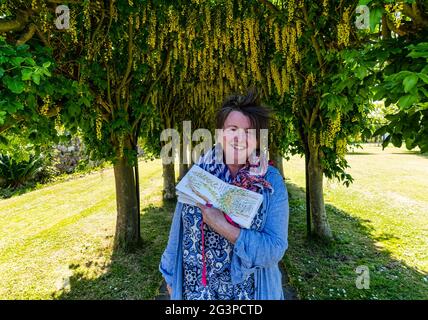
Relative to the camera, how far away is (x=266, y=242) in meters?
1.51

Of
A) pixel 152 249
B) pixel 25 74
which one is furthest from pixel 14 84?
pixel 152 249

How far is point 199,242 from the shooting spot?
67.9 inches

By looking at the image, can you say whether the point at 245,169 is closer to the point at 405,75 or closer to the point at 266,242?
the point at 266,242

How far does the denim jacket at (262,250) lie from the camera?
4.93ft

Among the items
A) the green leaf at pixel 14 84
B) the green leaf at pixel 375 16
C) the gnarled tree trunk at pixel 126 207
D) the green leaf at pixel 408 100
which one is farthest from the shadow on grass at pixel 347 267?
the green leaf at pixel 14 84

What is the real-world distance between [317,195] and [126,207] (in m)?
3.45

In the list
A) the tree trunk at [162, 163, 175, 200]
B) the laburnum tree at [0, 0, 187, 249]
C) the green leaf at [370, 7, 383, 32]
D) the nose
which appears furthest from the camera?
the tree trunk at [162, 163, 175, 200]

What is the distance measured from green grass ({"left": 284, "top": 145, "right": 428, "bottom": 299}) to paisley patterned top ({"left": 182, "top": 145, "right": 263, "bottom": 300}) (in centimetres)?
290

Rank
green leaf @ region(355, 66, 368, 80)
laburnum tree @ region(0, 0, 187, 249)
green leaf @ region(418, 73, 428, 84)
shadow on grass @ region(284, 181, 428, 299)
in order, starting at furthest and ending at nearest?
shadow on grass @ region(284, 181, 428, 299), laburnum tree @ region(0, 0, 187, 249), green leaf @ region(355, 66, 368, 80), green leaf @ region(418, 73, 428, 84)

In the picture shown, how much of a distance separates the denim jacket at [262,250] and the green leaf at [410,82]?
0.88 meters

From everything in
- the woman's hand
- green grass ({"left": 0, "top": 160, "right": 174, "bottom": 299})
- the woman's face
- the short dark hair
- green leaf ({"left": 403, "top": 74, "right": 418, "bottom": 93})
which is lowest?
green grass ({"left": 0, "top": 160, "right": 174, "bottom": 299})

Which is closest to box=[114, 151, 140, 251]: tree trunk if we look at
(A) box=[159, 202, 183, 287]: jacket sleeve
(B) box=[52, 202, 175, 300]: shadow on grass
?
(B) box=[52, 202, 175, 300]: shadow on grass

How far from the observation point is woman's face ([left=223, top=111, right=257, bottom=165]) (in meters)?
1.64

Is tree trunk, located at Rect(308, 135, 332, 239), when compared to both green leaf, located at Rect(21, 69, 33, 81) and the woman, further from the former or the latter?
green leaf, located at Rect(21, 69, 33, 81)
